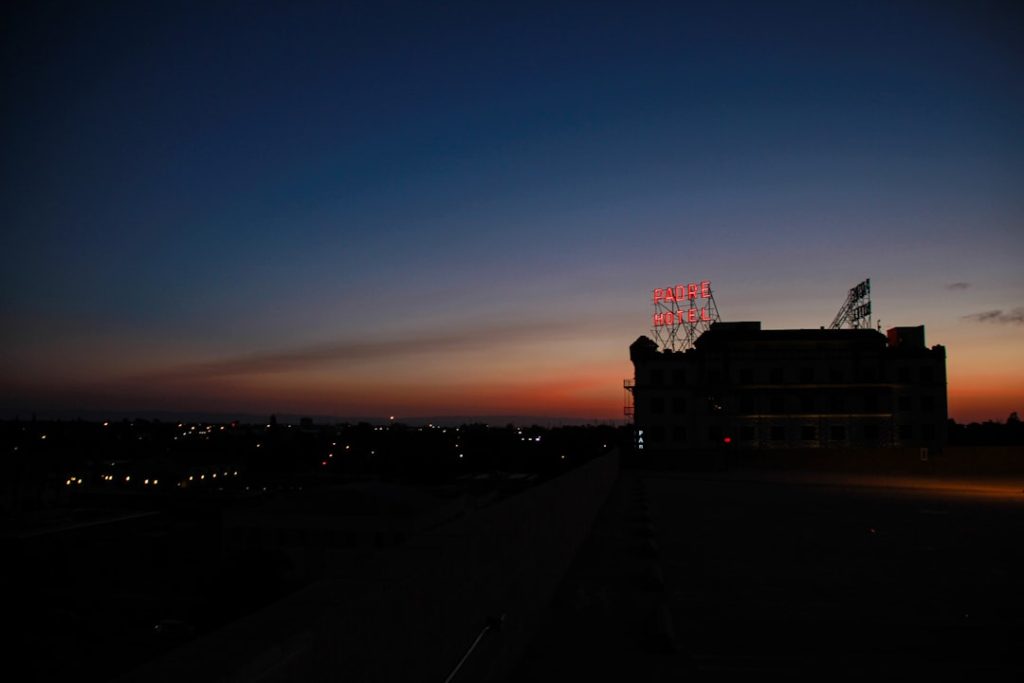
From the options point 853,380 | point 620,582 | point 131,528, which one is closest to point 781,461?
point 853,380

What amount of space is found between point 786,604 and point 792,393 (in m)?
48.3

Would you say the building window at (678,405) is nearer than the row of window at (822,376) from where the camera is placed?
No

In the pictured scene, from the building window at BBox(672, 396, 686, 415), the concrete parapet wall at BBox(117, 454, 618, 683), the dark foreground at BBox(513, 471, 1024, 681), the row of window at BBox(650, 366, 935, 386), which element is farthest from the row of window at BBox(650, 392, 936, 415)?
the concrete parapet wall at BBox(117, 454, 618, 683)

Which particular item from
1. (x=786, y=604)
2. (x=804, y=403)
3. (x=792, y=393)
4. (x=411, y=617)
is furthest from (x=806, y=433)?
(x=411, y=617)

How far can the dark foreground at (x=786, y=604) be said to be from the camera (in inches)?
186

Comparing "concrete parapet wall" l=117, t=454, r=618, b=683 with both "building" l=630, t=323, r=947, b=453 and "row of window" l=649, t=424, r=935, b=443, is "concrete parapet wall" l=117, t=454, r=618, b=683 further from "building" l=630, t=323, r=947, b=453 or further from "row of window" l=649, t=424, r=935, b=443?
"row of window" l=649, t=424, r=935, b=443

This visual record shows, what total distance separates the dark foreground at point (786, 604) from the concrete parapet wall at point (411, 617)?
1.54 feet

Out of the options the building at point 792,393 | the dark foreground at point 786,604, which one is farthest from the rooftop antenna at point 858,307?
the dark foreground at point 786,604

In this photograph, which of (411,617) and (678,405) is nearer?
(411,617)

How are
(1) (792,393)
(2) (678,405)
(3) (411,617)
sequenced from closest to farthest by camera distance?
1. (3) (411,617)
2. (1) (792,393)
3. (2) (678,405)

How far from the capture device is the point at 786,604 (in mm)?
A: 6402

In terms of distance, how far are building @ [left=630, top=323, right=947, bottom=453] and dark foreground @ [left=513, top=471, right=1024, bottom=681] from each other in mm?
39516

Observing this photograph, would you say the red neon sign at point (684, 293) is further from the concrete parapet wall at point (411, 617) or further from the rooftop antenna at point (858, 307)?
the concrete parapet wall at point (411, 617)

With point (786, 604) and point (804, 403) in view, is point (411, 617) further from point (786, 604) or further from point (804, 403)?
point (804, 403)
